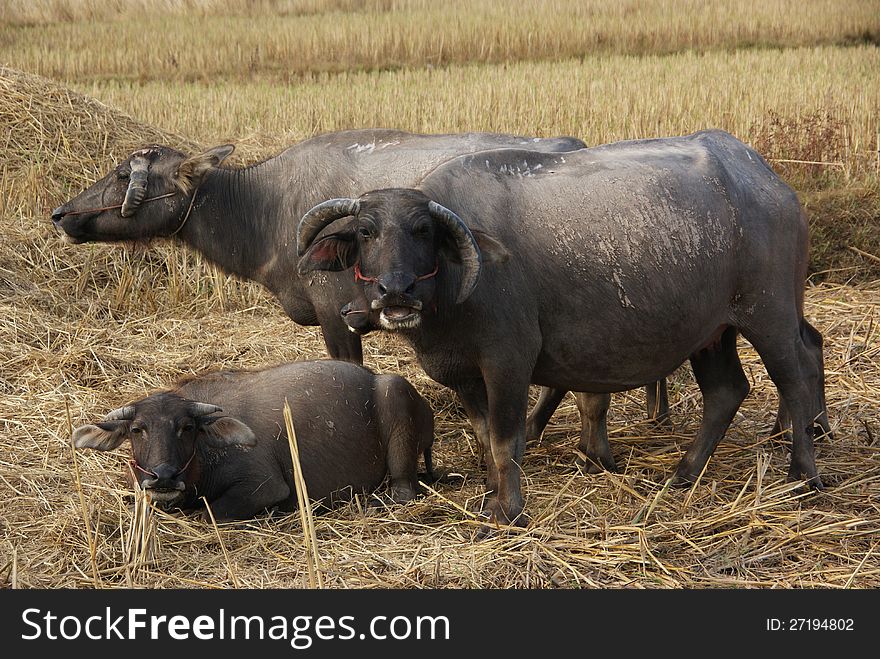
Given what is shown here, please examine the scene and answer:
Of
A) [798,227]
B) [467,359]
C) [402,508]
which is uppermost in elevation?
[798,227]

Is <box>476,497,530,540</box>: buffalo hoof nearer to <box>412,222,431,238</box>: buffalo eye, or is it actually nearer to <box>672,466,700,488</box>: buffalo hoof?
<box>672,466,700,488</box>: buffalo hoof

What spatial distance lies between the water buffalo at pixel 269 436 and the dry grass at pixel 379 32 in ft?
49.6

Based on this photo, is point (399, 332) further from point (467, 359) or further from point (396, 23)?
point (396, 23)

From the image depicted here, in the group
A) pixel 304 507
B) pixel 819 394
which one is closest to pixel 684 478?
pixel 819 394

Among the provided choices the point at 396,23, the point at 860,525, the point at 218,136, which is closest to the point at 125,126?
the point at 218,136

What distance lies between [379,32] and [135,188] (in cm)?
1625

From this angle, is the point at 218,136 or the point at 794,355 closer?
the point at 794,355

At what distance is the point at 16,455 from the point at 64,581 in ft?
5.47

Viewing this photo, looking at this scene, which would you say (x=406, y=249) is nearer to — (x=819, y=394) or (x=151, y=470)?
(x=151, y=470)

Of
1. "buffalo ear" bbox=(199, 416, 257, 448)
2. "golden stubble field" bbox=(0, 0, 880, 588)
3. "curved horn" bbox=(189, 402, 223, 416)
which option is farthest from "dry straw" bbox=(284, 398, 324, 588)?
"curved horn" bbox=(189, 402, 223, 416)

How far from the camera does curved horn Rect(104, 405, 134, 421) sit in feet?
16.5

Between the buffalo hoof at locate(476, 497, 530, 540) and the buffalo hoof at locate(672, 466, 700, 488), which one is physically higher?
the buffalo hoof at locate(476, 497, 530, 540)

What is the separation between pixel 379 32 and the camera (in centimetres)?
2197

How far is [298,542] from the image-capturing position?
5035mm
